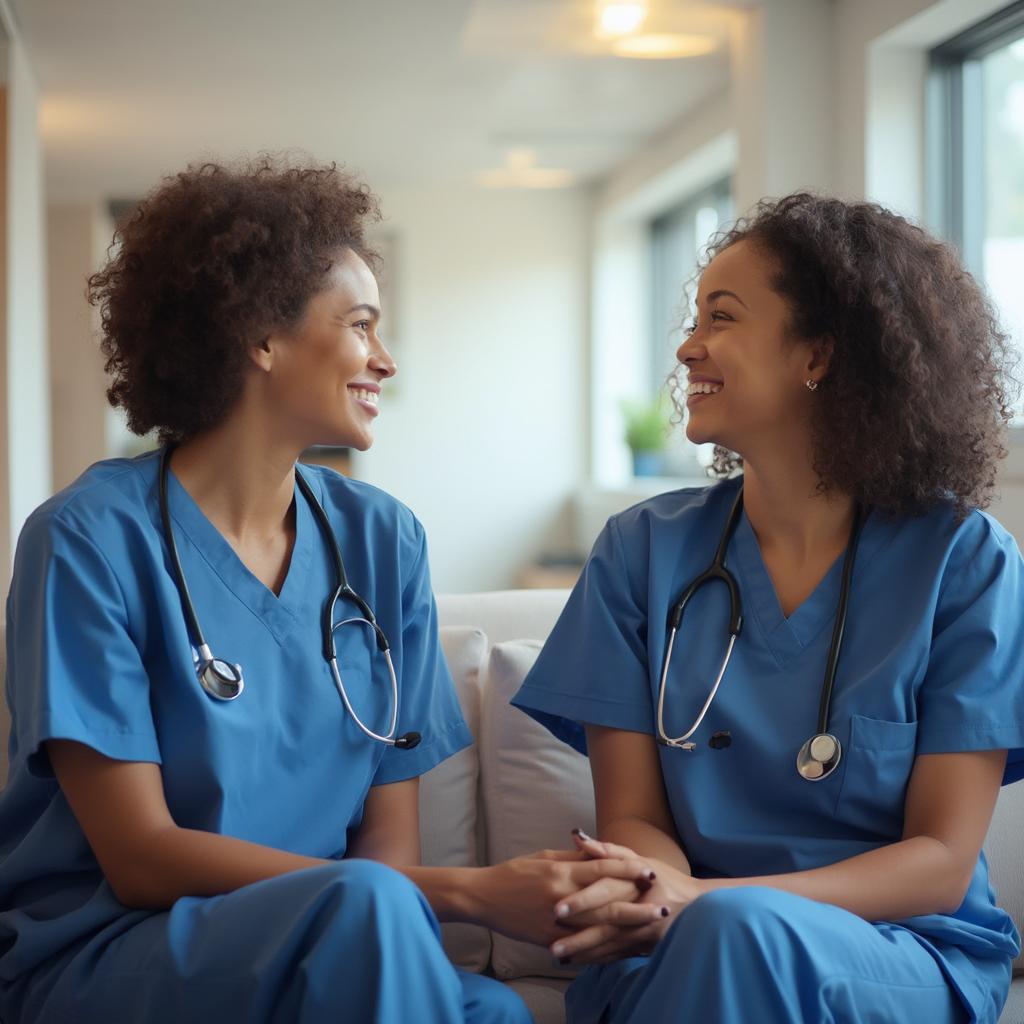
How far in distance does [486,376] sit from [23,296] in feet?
9.85

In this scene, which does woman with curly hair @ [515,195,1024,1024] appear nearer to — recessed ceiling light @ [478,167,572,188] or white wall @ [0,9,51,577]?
white wall @ [0,9,51,577]

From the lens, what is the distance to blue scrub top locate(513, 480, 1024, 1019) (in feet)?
4.82

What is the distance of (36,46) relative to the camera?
14.5 feet

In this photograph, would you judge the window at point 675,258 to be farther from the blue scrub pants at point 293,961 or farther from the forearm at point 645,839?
the blue scrub pants at point 293,961

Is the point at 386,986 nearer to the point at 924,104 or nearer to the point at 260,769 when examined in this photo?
the point at 260,769

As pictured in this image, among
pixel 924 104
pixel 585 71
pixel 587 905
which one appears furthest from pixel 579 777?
pixel 585 71

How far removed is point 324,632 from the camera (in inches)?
61.1

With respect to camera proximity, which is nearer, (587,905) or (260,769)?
(587,905)

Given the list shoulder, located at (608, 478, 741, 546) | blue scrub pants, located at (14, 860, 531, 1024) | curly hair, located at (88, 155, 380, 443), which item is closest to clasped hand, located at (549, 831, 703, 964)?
blue scrub pants, located at (14, 860, 531, 1024)

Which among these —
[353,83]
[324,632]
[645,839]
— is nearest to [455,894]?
[645,839]

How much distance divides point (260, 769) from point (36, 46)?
3.76 m

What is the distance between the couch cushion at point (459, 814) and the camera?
174cm

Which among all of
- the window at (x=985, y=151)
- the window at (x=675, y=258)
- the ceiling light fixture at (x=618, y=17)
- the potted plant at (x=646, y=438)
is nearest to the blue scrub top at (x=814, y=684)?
the window at (x=985, y=151)

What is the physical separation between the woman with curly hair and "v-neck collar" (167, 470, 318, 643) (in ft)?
1.08
